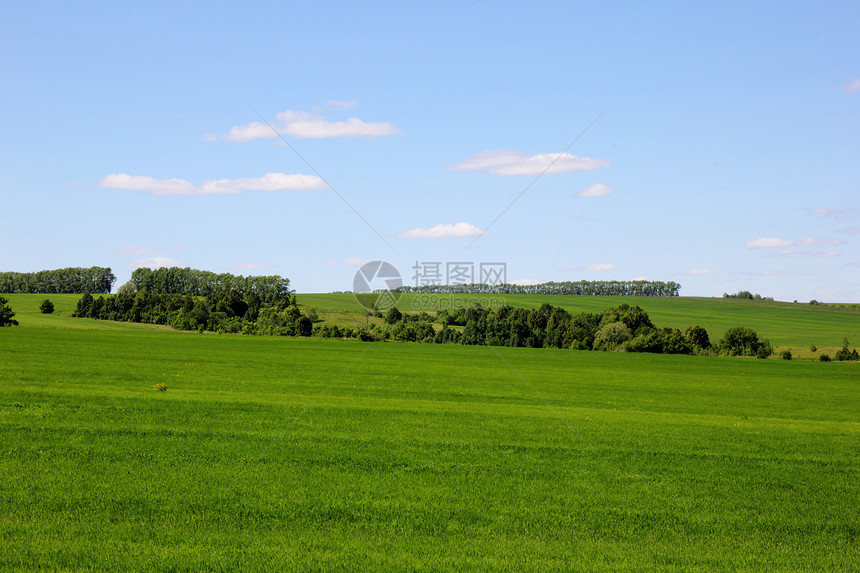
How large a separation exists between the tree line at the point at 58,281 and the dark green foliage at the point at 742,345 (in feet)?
436

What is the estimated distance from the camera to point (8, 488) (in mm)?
11039

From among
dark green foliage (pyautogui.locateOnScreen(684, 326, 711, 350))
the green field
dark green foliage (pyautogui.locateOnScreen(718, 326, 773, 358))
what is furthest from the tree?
dark green foliage (pyautogui.locateOnScreen(718, 326, 773, 358))

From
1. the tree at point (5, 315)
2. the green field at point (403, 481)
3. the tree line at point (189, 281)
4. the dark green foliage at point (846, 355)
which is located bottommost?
the dark green foliage at point (846, 355)

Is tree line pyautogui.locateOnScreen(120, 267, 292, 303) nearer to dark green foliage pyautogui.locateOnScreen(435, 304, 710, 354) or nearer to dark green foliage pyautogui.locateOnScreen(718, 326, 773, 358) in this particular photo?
dark green foliage pyautogui.locateOnScreen(435, 304, 710, 354)

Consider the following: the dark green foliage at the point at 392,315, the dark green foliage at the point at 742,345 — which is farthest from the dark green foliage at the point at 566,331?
the dark green foliage at the point at 392,315

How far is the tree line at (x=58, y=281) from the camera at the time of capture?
15350cm

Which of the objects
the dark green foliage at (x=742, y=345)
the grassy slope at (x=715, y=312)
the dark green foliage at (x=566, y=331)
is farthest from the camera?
the grassy slope at (x=715, y=312)

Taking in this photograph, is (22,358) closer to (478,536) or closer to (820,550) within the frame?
(478,536)

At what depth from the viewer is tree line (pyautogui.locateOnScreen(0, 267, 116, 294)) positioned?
153500 mm

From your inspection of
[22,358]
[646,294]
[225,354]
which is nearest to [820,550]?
[22,358]

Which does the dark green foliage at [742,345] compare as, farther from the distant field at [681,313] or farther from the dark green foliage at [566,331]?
the distant field at [681,313]

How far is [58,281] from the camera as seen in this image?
155 metres

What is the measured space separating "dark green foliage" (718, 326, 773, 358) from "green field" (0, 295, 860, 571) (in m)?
60.8

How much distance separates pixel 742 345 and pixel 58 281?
144390mm
